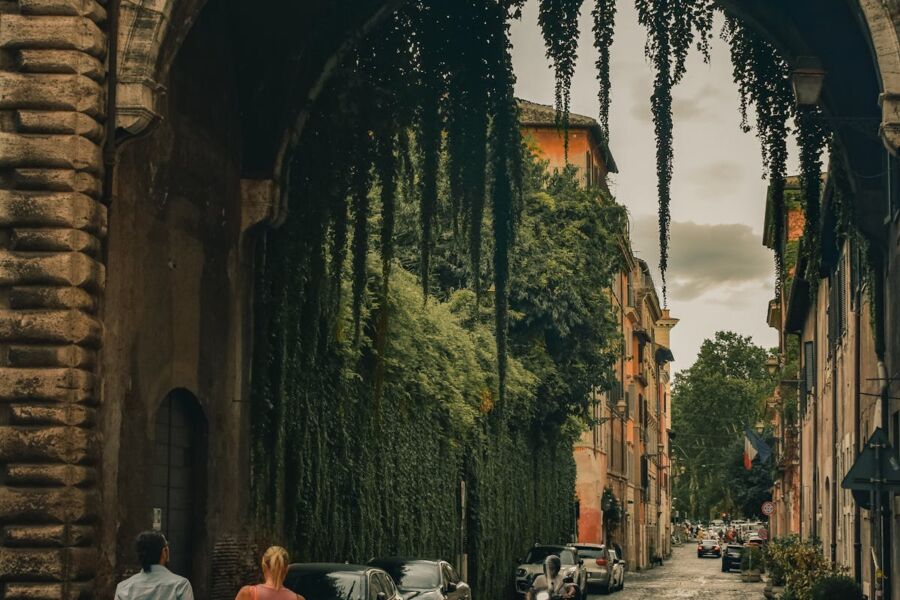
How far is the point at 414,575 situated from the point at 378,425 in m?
3.49

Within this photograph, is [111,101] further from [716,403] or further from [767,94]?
[716,403]

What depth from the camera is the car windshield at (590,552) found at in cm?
4805

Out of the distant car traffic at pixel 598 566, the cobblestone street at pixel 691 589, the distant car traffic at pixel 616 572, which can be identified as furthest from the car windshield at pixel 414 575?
the distant car traffic at pixel 616 572

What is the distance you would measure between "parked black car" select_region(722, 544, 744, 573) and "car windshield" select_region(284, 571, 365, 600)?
58474 mm

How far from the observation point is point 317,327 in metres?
21.2

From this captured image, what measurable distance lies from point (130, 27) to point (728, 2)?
7023mm

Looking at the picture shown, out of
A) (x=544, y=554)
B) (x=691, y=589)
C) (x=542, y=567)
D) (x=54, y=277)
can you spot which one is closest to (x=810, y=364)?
(x=691, y=589)

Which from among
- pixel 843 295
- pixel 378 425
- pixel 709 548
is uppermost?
pixel 843 295

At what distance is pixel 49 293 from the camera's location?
14062mm

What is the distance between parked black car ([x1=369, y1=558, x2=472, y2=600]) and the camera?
937 inches

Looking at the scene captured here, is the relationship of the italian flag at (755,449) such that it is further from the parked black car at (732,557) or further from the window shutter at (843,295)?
the window shutter at (843,295)

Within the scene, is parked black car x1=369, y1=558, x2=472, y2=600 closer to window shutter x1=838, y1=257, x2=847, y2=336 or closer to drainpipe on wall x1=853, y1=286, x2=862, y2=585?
drainpipe on wall x1=853, y1=286, x2=862, y2=585

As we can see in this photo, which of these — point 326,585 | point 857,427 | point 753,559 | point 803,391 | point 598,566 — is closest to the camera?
point 326,585

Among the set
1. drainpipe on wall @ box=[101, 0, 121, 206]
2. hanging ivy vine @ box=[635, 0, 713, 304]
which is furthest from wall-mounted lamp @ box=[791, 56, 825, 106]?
drainpipe on wall @ box=[101, 0, 121, 206]
